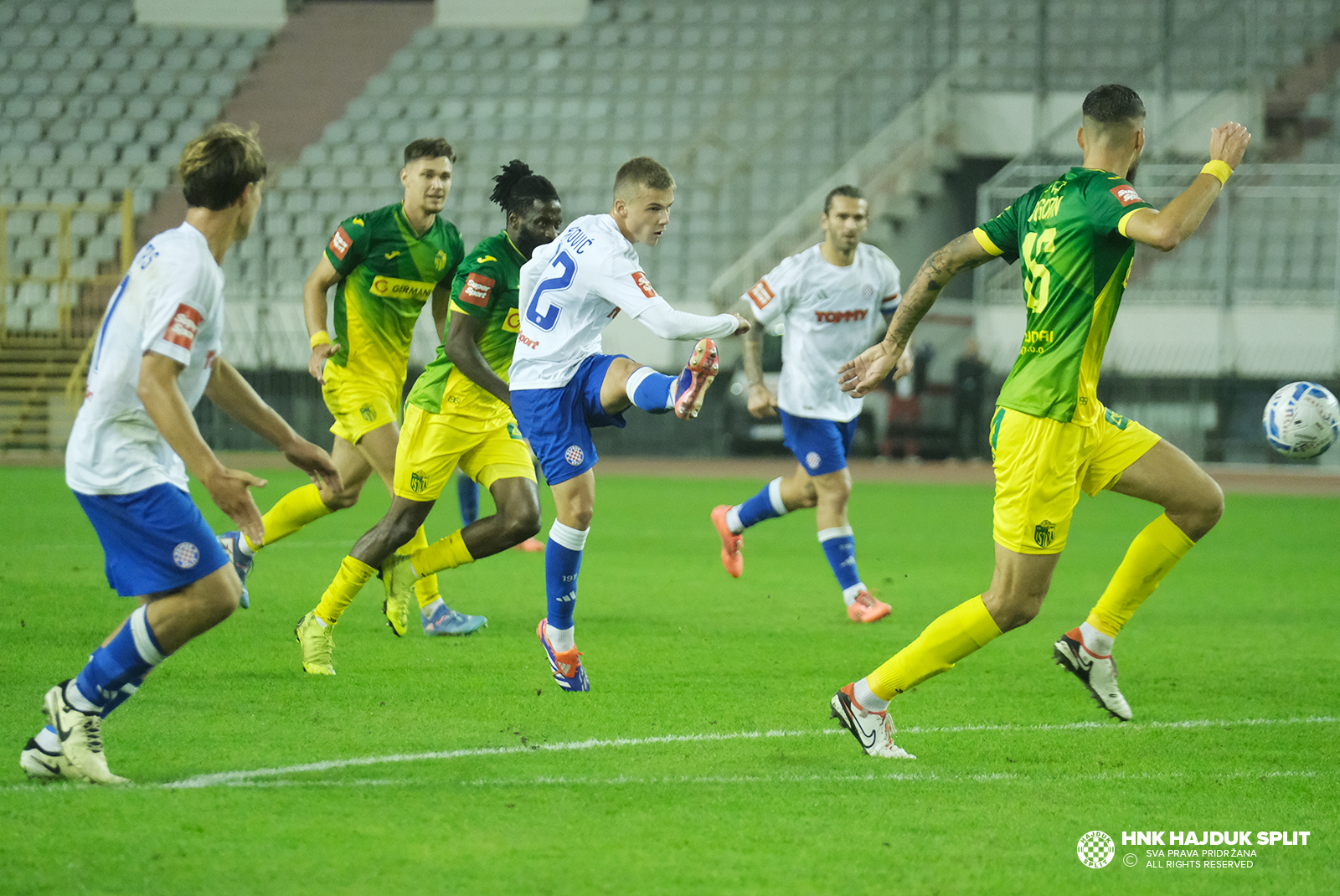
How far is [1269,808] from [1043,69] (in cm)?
2172

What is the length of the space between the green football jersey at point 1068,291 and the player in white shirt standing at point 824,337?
3.41 meters

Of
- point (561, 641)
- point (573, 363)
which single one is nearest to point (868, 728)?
point (561, 641)

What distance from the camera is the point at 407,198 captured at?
7344mm

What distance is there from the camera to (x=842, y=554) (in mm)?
8266

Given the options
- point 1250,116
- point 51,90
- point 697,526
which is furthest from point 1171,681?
point 51,90

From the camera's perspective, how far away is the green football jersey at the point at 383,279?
7.34 meters

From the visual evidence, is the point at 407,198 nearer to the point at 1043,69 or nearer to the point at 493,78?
the point at 1043,69

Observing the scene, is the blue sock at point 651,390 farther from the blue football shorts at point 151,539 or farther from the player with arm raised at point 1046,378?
the blue football shorts at point 151,539

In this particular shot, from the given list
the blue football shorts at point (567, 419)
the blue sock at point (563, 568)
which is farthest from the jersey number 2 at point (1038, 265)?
the blue sock at point (563, 568)

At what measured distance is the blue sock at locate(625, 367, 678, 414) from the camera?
541 centimetres

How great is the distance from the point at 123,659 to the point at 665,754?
1.76 meters

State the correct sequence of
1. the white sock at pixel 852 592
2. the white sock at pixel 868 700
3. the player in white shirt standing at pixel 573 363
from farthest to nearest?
the white sock at pixel 852 592
the player in white shirt standing at pixel 573 363
the white sock at pixel 868 700

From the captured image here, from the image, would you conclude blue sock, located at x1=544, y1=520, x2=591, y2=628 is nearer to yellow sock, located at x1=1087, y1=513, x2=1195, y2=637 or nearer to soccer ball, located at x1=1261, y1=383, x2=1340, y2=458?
yellow sock, located at x1=1087, y1=513, x2=1195, y2=637

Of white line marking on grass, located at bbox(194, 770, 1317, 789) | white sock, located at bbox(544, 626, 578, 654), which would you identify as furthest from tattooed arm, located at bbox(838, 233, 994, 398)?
white sock, located at bbox(544, 626, 578, 654)
